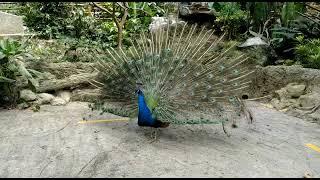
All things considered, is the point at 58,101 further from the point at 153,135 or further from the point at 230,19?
the point at 230,19

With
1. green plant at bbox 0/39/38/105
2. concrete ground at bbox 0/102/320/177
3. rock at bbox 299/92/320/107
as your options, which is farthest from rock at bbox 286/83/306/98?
green plant at bbox 0/39/38/105

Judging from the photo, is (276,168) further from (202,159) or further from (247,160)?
(202,159)

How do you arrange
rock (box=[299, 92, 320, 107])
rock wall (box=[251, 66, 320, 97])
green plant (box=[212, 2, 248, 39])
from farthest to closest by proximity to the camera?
green plant (box=[212, 2, 248, 39]) → rock wall (box=[251, 66, 320, 97]) → rock (box=[299, 92, 320, 107])

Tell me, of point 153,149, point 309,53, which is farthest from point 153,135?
point 309,53

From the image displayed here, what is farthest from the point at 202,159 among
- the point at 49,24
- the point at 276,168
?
the point at 49,24

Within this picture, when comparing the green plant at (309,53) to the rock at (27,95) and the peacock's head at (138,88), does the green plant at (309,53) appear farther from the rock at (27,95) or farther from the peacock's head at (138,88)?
the rock at (27,95)

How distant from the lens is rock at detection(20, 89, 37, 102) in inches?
297

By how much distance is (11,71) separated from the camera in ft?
24.3

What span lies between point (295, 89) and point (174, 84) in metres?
2.96

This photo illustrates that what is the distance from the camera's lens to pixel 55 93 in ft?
26.5

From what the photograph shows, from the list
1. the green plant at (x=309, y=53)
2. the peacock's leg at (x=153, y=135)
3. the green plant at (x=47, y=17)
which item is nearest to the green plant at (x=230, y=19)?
the green plant at (x=309, y=53)

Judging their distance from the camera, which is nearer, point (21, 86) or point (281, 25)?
point (21, 86)

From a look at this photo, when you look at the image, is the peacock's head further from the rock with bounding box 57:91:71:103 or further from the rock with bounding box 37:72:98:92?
the rock with bounding box 57:91:71:103

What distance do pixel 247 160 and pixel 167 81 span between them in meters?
1.48
